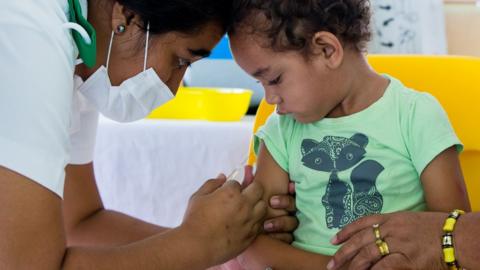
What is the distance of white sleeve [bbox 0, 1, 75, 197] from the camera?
94 cm

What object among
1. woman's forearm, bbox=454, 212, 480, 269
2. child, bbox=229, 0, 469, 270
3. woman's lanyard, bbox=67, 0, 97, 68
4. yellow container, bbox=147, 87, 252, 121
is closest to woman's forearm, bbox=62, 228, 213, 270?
child, bbox=229, 0, 469, 270

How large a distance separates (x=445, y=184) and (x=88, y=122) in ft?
2.93

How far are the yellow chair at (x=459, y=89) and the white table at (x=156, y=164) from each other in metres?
0.69

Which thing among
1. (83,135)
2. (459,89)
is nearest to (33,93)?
(83,135)

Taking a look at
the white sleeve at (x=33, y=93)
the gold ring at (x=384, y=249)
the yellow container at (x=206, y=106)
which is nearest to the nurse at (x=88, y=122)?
the white sleeve at (x=33, y=93)

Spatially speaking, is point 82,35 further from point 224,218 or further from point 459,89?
point 459,89

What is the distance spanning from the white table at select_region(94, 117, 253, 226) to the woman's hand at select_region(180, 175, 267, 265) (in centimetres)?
67

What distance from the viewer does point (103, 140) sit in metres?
2.04

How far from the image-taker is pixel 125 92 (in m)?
1.33

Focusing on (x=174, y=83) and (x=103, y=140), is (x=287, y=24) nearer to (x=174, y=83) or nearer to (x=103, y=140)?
(x=174, y=83)

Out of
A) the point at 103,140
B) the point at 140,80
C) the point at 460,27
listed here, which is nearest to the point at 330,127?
the point at 140,80

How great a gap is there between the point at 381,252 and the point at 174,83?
0.58m

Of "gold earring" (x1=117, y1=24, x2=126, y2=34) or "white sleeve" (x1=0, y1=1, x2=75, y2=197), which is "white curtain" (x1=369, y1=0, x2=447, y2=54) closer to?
"gold earring" (x1=117, y1=24, x2=126, y2=34)

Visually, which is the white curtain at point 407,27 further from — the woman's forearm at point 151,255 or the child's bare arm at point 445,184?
the woman's forearm at point 151,255
